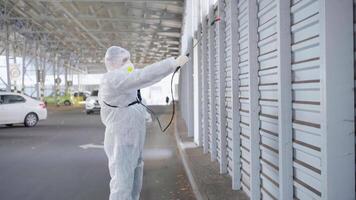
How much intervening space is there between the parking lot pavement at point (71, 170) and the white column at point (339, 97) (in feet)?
12.4

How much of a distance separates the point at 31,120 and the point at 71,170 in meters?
11.6

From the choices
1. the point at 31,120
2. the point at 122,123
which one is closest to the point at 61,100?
the point at 31,120

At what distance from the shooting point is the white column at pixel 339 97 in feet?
9.36

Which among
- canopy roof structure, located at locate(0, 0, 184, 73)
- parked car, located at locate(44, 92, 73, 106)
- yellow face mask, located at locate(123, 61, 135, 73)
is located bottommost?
parked car, located at locate(44, 92, 73, 106)

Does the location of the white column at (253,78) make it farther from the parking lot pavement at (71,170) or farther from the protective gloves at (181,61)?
the parking lot pavement at (71,170)

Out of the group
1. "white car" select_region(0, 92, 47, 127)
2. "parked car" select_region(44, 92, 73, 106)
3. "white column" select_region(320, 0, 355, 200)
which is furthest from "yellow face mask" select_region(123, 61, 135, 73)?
"parked car" select_region(44, 92, 73, 106)

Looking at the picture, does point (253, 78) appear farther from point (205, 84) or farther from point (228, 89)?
point (205, 84)

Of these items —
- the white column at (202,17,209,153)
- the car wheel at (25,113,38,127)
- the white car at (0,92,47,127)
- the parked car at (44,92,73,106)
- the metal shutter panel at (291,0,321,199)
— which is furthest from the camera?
the parked car at (44,92,73,106)

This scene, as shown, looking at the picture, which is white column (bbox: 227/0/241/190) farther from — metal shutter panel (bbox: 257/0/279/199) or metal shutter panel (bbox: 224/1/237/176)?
metal shutter panel (bbox: 257/0/279/199)

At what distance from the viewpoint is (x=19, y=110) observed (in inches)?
730

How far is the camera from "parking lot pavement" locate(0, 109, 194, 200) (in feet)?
22.1

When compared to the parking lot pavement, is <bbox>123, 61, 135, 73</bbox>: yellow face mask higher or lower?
higher

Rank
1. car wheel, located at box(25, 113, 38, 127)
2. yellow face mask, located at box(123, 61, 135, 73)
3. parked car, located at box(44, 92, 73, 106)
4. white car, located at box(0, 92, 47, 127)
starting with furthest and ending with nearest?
parked car, located at box(44, 92, 73, 106)
car wheel, located at box(25, 113, 38, 127)
white car, located at box(0, 92, 47, 127)
yellow face mask, located at box(123, 61, 135, 73)

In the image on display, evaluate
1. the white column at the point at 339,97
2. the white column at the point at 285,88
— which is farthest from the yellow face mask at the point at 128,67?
the white column at the point at 339,97
